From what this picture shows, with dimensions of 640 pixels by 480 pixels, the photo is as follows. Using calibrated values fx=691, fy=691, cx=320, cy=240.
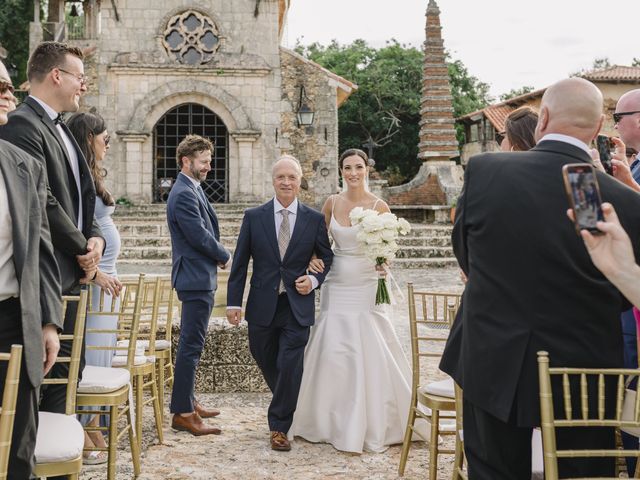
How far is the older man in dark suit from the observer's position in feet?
8.80

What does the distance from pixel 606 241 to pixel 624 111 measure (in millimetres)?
2656

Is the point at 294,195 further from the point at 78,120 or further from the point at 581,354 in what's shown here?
the point at 581,354

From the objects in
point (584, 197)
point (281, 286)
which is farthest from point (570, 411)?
point (281, 286)

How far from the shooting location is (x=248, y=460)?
479 centimetres

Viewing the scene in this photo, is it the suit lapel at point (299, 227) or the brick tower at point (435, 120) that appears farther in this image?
the brick tower at point (435, 120)

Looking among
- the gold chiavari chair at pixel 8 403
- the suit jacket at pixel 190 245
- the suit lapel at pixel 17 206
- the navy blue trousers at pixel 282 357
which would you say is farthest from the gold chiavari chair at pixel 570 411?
the suit jacket at pixel 190 245

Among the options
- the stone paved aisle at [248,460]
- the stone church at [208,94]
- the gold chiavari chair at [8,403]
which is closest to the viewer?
the gold chiavari chair at [8,403]

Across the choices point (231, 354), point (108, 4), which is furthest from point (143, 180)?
point (231, 354)

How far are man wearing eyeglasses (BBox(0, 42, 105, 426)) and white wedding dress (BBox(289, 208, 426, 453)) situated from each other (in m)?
2.07

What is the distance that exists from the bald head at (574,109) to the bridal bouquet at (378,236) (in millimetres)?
2712

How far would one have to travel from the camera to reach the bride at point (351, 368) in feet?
17.0

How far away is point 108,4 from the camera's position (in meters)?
19.3

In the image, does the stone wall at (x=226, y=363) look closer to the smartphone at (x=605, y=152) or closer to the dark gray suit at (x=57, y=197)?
the dark gray suit at (x=57, y=197)

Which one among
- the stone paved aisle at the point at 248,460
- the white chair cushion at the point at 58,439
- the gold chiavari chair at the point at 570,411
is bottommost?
the stone paved aisle at the point at 248,460
